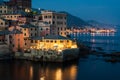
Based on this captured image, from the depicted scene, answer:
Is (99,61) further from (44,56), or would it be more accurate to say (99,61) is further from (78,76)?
(78,76)

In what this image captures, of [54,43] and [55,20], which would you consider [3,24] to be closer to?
[55,20]

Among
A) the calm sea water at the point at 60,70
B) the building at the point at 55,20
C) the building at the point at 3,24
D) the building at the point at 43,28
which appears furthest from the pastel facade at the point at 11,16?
the calm sea water at the point at 60,70

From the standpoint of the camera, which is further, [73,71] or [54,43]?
[54,43]

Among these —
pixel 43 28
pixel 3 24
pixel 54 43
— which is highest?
pixel 3 24

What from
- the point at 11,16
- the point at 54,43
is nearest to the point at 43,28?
the point at 54,43

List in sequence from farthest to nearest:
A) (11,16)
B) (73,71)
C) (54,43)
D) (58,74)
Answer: (11,16) < (54,43) < (73,71) < (58,74)

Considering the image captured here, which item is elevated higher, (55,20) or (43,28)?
(55,20)

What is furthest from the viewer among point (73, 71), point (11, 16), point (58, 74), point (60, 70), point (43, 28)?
point (11, 16)

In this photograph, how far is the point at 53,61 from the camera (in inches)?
2474

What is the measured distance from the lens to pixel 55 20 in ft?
268

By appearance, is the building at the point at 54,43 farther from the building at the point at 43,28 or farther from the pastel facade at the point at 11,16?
the pastel facade at the point at 11,16

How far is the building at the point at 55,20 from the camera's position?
80875 mm

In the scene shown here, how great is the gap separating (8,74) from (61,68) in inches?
422

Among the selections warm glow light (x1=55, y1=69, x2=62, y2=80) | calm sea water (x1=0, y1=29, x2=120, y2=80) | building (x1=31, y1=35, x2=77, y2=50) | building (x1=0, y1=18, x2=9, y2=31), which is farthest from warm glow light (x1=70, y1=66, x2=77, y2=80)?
building (x1=0, y1=18, x2=9, y2=31)
